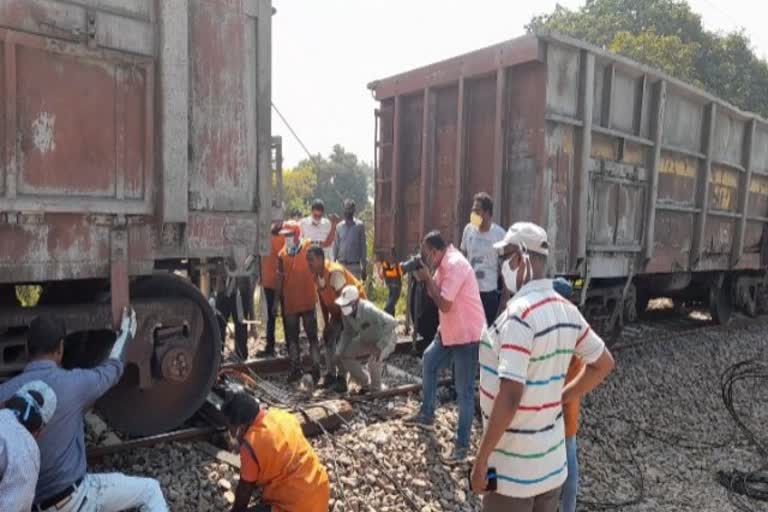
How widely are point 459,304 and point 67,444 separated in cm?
275

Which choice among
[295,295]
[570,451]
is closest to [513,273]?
[570,451]

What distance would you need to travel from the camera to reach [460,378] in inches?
182

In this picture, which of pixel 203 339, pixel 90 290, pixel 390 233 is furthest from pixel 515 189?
pixel 90 290

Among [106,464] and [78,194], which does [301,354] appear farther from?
[78,194]

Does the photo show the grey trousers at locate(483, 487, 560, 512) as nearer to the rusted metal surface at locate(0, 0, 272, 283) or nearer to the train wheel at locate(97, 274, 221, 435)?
the train wheel at locate(97, 274, 221, 435)

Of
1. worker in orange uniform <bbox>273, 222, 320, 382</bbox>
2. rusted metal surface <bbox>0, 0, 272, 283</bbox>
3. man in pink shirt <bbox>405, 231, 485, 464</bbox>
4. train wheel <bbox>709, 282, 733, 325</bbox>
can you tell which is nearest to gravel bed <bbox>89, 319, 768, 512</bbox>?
man in pink shirt <bbox>405, 231, 485, 464</bbox>

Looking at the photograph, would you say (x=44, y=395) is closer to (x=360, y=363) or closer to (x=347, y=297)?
(x=347, y=297)

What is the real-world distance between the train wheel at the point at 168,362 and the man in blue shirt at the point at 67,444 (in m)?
0.80

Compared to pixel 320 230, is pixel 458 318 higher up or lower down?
lower down

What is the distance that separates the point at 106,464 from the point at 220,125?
216 cm

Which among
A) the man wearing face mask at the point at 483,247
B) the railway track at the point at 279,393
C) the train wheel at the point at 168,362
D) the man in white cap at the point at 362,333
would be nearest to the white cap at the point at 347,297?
the man in white cap at the point at 362,333

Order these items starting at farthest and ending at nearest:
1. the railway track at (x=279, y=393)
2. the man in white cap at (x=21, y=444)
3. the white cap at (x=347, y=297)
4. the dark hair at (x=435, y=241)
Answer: the white cap at (x=347, y=297)
the dark hair at (x=435, y=241)
the railway track at (x=279, y=393)
the man in white cap at (x=21, y=444)

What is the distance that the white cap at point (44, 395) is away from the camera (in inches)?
97.6

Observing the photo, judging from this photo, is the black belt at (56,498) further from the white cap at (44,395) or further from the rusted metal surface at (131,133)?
the rusted metal surface at (131,133)
